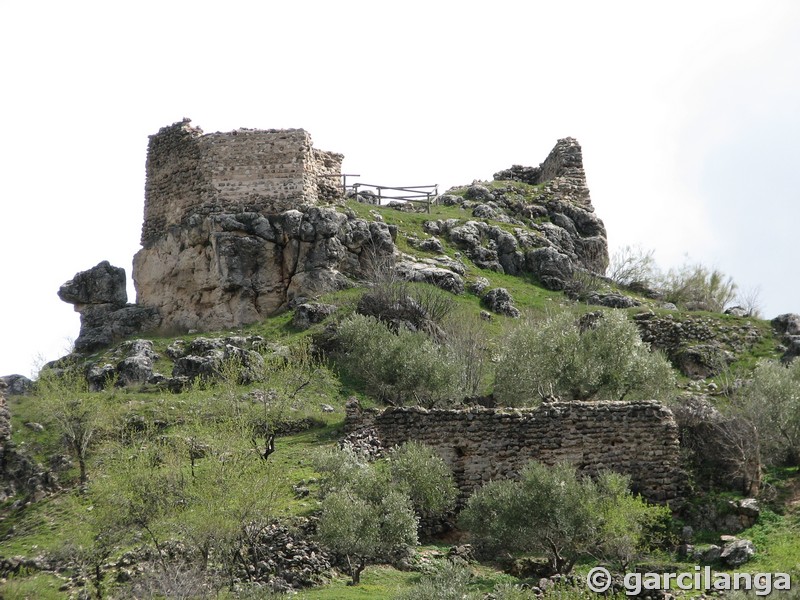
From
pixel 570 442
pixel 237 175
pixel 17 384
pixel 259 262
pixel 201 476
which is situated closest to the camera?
pixel 201 476

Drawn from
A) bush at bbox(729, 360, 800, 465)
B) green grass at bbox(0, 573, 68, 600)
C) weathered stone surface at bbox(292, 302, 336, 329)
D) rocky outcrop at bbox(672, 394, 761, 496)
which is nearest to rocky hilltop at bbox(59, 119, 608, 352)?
weathered stone surface at bbox(292, 302, 336, 329)

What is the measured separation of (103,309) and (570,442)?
74.1ft

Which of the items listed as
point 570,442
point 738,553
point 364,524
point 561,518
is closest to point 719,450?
point 570,442

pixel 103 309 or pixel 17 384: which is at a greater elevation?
pixel 103 309

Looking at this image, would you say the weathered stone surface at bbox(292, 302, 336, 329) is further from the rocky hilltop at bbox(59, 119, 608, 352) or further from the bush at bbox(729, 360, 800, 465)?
the bush at bbox(729, 360, 800, 465)

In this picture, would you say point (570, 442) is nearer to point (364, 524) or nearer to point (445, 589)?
point (364, 524)

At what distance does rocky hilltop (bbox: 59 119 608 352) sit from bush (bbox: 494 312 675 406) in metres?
11.7

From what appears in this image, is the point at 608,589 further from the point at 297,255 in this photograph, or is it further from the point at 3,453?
the point at 297,255

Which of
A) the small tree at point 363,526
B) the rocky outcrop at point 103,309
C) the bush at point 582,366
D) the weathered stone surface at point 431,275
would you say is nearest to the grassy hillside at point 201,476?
the small tree at point 363,526

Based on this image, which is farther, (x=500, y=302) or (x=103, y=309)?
(x=103, y=309)

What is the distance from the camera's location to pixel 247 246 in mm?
44219

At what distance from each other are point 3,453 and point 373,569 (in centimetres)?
1199

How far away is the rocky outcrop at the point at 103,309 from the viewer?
142ft

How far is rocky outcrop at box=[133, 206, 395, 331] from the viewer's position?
1708 inches
